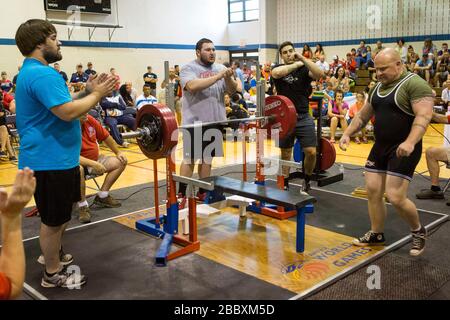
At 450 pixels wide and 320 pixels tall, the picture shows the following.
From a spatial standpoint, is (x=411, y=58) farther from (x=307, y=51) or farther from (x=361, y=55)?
(x=307, y=51)

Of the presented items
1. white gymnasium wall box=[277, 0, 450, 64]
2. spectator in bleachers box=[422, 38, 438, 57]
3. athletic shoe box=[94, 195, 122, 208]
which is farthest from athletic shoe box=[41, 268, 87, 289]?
white gymnasium wall box=[277, 0, 450, 64]

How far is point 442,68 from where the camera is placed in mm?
12750

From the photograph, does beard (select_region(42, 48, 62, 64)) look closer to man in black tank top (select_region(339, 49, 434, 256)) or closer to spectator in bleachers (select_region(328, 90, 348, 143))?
man in black tank top (select_region(339, 49, 434, 256))

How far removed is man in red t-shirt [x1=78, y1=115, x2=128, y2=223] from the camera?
425 centimetres

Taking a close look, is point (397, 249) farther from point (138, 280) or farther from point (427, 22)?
point (427, 22)

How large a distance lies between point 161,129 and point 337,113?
6.16 m

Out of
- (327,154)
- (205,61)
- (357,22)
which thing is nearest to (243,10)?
(357,22)

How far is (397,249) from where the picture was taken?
136 inches

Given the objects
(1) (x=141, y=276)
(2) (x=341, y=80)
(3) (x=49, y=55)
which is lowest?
(1) (x=141, y=276)

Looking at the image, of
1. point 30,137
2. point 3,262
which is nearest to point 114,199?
point 30,137

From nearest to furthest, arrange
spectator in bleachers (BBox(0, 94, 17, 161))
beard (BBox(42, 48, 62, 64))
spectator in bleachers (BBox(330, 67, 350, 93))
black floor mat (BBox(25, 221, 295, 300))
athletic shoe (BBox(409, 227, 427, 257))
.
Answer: beard (BBox(42, 48, 62, 64)) < black floor mat (BBox(25, 221, 295, 300)) < athletic shoe (BBox(409, 227, 427, 257)) < spectator in bleachers (BBox(0, 94, 17, 161)) < spectator in bleachers (BBox(330, 67, 350, 93))

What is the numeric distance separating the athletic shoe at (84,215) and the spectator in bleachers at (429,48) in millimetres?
12077

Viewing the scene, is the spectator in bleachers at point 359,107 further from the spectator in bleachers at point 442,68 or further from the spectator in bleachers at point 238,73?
the spectator in bleachers at point 442,68

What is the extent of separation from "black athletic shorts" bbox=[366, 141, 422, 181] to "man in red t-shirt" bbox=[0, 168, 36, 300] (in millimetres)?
2525
